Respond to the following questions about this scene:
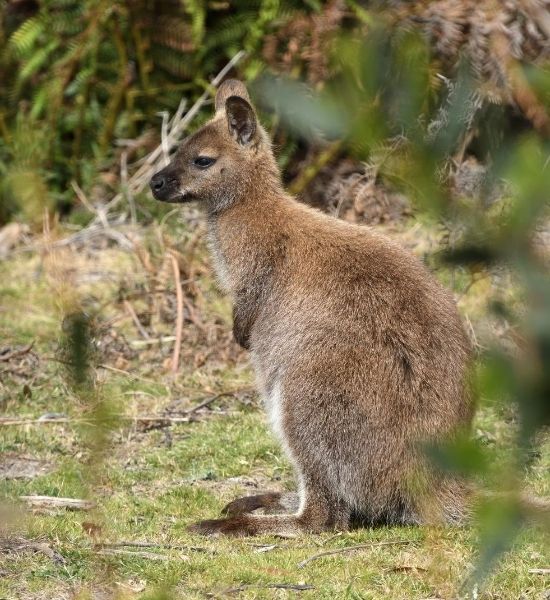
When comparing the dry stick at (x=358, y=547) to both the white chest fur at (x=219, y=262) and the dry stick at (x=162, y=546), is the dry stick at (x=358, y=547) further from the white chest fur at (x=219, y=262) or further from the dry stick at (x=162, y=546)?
the white chest fur at (x=219, y=262)

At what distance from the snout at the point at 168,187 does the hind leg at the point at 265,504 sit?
1554 millimetres

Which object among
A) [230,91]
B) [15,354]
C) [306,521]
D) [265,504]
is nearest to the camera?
[306,521]

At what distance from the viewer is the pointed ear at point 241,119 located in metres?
5.40

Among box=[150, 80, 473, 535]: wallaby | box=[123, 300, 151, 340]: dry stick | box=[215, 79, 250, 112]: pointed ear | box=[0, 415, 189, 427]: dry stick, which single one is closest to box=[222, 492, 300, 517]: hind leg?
box=[150, 80, 473, 535]: wallaby

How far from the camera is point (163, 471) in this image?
535cm

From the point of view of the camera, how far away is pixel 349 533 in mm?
4316

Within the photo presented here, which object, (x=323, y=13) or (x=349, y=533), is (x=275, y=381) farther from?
(x=323, y=13)

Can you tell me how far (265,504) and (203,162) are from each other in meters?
1.72

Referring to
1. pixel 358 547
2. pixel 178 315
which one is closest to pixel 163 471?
pixel 358 547

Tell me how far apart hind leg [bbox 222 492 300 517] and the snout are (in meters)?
1.55

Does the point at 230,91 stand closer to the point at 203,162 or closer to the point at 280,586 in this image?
the point at 203,162

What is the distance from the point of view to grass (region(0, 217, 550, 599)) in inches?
144

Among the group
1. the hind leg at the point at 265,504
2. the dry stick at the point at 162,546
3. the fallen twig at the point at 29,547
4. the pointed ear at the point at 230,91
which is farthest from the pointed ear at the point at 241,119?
the fallen twig at the point at 29,547

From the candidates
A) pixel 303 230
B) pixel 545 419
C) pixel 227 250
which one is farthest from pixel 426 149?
pixel 227 250
